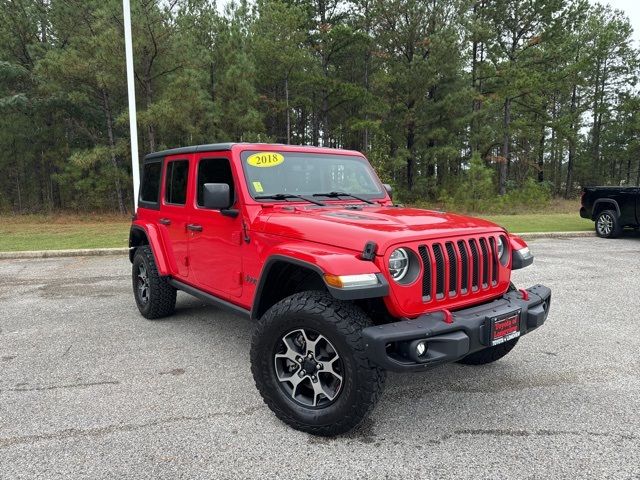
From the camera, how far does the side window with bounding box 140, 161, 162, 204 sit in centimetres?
514

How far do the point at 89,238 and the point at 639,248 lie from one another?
13.5m

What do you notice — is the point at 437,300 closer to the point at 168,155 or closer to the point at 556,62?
the point at 168,155

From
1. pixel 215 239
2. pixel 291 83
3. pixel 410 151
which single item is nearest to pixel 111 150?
pixel 291 83

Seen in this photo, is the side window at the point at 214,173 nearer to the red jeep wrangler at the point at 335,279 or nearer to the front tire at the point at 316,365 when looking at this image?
the red jeep wrangler at the point at 335,279

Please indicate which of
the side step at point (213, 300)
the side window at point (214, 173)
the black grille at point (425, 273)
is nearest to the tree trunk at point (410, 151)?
the side step at point (213, 300)

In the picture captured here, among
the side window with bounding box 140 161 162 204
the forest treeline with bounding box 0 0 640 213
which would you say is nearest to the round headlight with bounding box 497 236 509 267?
the side window with bounding box 140 161 162 204

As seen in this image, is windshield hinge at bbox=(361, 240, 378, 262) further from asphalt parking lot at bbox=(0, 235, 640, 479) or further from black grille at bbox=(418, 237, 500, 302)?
asphalt parking lot at bbox=(0, 235, 640, 479)

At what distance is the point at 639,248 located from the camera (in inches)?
404

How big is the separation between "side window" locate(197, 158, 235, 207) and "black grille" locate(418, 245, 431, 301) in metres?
1.68

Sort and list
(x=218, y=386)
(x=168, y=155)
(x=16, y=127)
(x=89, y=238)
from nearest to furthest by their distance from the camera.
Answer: (x=218, y=386), (x=168, y=155), (x=89, y=238), (x=16, y=127)

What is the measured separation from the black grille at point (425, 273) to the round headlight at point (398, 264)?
10 cm

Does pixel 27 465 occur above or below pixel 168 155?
below

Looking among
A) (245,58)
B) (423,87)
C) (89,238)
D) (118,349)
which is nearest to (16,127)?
(245,58)

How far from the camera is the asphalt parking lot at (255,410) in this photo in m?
2.57
